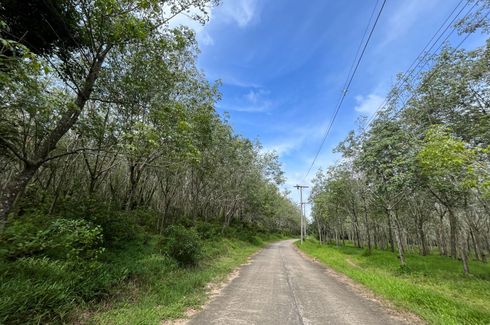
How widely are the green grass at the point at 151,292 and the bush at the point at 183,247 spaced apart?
420mm

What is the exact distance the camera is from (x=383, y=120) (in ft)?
44.9

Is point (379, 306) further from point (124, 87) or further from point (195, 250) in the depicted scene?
point (124, 87)

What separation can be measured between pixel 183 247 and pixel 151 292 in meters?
3.50

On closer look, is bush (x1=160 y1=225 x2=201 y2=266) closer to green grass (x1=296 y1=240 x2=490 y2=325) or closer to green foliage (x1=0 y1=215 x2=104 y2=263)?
green foliage (x1=0 y1=215 x2=104 y2=263)

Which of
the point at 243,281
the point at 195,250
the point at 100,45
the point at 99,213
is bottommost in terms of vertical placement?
the point at 243,281

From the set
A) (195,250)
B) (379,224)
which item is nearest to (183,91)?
(195,250)

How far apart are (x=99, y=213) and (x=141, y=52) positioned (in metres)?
5.98

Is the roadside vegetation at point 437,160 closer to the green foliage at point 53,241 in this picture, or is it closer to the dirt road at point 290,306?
the dirt road at point 290,306

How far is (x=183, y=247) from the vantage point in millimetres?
9867

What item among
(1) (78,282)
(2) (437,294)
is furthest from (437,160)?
(1) (78,282)

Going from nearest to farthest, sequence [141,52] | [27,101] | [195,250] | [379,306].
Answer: [27,101], [379,306], [141,52], [195,250]

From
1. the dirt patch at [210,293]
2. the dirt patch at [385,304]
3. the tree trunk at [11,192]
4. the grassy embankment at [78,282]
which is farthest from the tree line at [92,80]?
the dirt patch at [385,304]

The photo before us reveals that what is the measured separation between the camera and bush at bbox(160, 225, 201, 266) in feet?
32.4

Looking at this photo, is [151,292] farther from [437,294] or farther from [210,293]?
[437,294]
